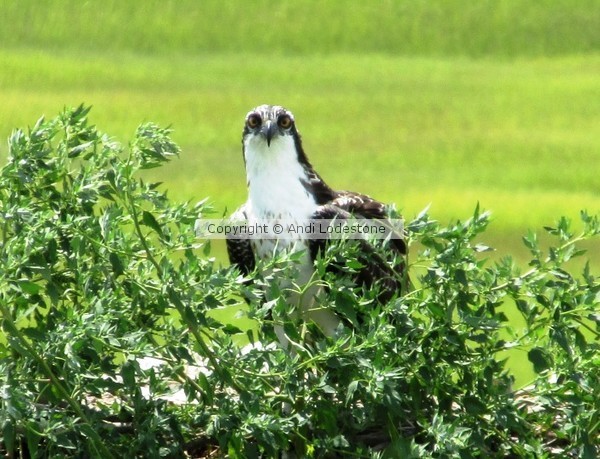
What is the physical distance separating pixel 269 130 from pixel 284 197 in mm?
285

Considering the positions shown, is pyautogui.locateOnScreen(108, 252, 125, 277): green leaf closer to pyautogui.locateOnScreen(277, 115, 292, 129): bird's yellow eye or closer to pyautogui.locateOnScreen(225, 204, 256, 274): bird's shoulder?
pyautogui.locateOnScreen(225, 204, 256, 274): bird's shoulder

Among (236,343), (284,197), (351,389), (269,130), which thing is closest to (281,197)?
(284,197)

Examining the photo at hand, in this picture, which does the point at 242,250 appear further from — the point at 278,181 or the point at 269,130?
the point at 269,130

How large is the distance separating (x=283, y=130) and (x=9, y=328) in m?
1.81

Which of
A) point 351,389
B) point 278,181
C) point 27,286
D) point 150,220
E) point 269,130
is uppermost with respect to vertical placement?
point 269,130

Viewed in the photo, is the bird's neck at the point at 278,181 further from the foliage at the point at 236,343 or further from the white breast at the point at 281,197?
the foliage at the point at 236,343

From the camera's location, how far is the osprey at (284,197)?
542cm

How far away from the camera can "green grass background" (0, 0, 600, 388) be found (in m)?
13.7

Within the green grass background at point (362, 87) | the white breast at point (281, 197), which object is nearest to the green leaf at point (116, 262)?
the white breast at point (281, 197)

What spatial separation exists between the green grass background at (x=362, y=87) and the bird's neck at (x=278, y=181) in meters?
4.52

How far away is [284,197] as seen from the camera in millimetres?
5469

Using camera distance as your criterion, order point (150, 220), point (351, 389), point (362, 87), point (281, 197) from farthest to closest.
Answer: point (362, 87) < point (281, 197) < point (150, 220) < point (351, 389)

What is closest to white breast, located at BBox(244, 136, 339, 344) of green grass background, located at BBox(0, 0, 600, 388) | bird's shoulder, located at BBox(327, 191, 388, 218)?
bird's shoulder, located at BBox(327, 191, 388, 218)

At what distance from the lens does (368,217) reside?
217 inches
